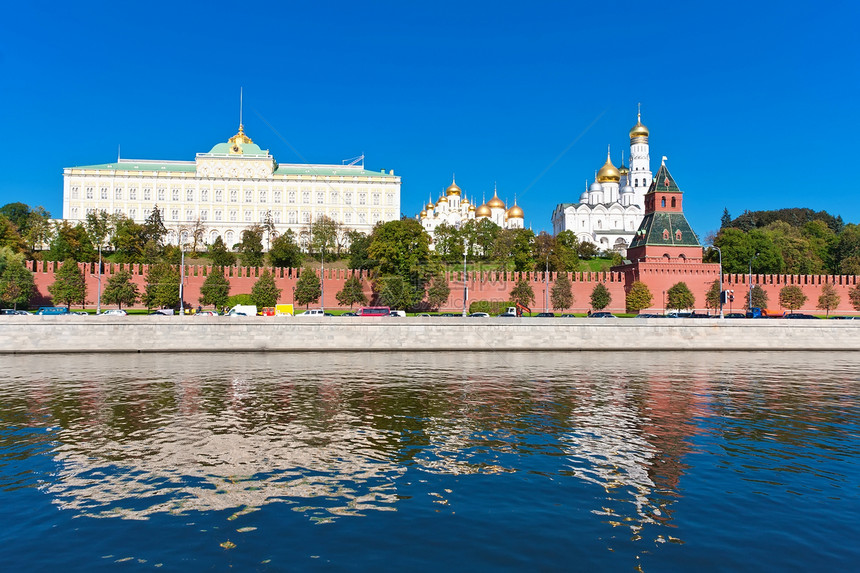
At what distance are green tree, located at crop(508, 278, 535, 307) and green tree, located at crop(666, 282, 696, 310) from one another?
488 inches

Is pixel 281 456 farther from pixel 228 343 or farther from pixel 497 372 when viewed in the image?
pixel 228 343

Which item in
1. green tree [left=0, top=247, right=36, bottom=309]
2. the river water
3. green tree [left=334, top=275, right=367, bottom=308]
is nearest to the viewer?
the river water

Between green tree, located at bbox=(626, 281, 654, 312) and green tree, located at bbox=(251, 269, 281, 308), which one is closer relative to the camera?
green tree, located at bbox=(251, 269, 281, 308)

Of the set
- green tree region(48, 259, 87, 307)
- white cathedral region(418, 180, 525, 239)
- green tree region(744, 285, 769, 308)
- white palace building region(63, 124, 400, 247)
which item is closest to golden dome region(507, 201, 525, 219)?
white cathedral region(418, 180, 525, 239)

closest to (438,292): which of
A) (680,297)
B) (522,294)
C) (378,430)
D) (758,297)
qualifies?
(522,294)

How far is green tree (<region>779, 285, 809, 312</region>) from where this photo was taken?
60.1 metres

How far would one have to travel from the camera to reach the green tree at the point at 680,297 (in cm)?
5925

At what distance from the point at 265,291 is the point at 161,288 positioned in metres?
8.25

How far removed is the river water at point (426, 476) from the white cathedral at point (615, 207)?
8277 cm

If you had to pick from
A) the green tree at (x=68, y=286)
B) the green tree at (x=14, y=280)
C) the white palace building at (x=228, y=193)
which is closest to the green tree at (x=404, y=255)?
the green tree at (x=68, y=286)

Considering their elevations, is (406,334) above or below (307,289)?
below

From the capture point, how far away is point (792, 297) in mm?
60156

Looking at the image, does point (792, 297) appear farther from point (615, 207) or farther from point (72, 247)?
point (72, 247)

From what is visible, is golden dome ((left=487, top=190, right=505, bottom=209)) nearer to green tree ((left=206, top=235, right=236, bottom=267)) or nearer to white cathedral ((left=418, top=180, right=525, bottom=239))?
white cathedral ((left=418, top=180, right=525, bottom=239))
